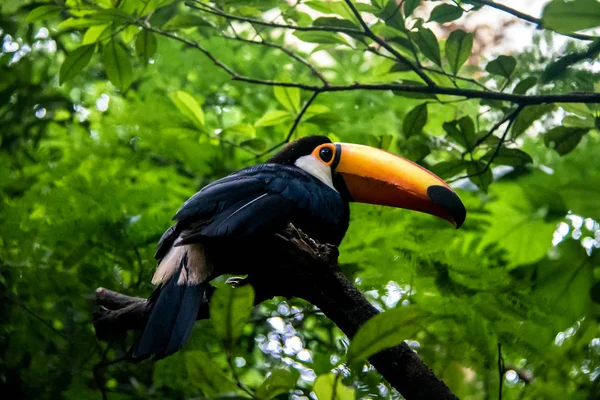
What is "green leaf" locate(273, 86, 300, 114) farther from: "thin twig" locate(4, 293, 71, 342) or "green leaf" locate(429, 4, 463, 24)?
"thin twig" locate(4, 293, 71, 342)

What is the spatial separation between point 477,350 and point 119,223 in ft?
5.02

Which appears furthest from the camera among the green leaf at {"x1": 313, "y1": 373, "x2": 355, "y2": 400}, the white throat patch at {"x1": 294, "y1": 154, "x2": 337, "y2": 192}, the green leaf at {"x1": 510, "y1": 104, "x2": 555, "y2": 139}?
the white throat patch at {"x1": 294, "y1": 154, "x2": 337, "y2": 192}

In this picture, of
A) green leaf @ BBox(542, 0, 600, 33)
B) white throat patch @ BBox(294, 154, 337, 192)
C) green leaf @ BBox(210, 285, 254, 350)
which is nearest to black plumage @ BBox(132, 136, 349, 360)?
white throat patch @ BBox(294, 154, 337, 192)

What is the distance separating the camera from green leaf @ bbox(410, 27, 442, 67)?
7.83 feet

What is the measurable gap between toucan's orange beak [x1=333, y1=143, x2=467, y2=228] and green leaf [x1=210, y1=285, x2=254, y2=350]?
1.34 metres

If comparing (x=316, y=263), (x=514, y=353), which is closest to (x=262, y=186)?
(x=316, y=263)

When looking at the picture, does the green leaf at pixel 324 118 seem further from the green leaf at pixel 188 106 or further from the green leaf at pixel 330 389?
the green leaf at pixel 330 389

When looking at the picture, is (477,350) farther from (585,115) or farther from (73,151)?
(73,151)

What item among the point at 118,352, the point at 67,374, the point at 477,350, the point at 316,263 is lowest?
the point at 118,352

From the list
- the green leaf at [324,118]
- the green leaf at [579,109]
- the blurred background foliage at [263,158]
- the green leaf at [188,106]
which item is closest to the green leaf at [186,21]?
the blurred background foliage at [263,158]

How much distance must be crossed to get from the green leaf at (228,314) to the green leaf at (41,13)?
6.04 ft

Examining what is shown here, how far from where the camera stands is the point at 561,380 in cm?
224

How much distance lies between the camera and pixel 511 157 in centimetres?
257

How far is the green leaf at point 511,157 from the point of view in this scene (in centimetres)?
255
